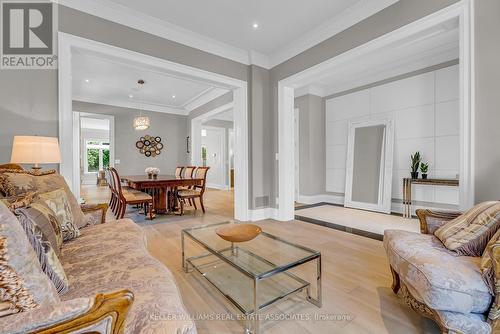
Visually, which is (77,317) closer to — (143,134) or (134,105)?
(143,134)

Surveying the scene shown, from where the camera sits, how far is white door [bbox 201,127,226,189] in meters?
9.05

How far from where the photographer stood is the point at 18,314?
24.9 inches

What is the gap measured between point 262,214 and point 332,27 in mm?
3004

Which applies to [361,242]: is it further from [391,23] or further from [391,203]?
[391,23]

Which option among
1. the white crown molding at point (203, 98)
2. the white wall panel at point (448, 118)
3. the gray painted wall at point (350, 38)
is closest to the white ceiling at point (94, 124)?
the white crown molding at point (203, 98)

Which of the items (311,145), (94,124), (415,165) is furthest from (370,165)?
(94,124)

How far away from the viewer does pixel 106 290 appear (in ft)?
3.25

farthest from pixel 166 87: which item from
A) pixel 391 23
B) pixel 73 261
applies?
pixel 73 261

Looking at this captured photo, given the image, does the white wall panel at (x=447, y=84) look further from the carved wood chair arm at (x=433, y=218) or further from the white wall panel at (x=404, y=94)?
the carved wood chair arm at (x=433, y=218)

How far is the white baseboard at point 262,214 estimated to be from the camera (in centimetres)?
399

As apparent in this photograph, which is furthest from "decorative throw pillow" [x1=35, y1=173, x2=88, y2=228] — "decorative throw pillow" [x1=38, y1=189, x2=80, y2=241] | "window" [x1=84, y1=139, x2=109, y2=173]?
"window" [x1=84, y1=139, x2=109, y2=173]

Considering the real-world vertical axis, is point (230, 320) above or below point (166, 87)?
below

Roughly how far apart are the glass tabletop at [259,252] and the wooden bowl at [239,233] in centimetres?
12

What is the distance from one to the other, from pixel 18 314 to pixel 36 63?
9.34ft
